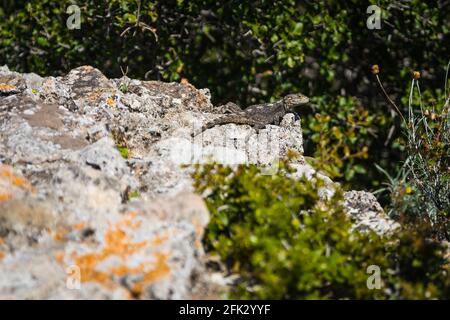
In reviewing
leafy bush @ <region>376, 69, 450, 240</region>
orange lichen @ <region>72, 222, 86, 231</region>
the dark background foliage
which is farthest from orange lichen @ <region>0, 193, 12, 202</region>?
the dark background foliage

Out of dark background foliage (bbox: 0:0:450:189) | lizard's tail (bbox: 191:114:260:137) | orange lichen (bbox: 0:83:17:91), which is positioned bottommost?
lizard's tail (bbox: 191:114:260:137)

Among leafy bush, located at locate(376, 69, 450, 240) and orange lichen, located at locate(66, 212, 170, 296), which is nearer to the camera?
orange lichen, located at locate(66, 212, 170, 296)

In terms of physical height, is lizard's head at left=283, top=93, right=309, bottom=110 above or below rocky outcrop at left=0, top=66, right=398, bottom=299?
above

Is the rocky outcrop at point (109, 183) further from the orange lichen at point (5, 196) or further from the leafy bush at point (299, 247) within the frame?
the leafy bush at point (299, 247)

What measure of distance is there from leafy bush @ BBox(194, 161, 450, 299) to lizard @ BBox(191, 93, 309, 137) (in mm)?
1163

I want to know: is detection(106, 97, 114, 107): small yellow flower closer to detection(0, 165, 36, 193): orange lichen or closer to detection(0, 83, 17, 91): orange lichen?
detection(0, 83, 17, 91): orange lichen

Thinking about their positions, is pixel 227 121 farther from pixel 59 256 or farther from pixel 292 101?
pixel 59 256

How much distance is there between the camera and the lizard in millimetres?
4680

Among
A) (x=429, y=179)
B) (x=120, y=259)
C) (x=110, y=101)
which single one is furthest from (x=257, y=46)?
(x=120, y=259)

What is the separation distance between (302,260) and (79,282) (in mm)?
1042

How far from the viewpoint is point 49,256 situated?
2.95 metres

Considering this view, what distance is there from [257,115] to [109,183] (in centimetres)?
203

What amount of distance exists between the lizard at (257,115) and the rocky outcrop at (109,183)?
9 cm

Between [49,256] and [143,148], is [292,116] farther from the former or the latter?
[49,256]
